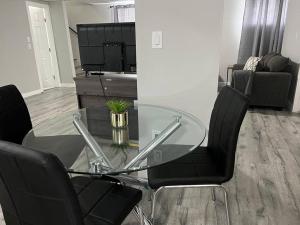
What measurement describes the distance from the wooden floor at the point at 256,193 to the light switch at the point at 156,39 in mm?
1195

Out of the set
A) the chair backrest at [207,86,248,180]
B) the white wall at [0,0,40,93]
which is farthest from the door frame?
the chair backrest at [207,86,248,180]

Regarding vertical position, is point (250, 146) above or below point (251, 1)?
below

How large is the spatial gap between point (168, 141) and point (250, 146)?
5.08ft

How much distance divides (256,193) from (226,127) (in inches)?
35.1

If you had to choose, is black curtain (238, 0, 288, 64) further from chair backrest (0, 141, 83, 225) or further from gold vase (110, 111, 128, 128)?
chair backrest (0, 141, 83, 225)

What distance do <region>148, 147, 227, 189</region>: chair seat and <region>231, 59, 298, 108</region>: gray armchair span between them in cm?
264

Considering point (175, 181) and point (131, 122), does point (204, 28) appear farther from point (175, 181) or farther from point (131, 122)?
point (175, 181)

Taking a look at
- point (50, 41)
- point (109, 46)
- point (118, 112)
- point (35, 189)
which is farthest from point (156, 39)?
point (50, 41)

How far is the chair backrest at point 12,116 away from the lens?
5.19 feet

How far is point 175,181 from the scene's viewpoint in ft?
4.35

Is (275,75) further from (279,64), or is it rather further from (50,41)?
(50,41)

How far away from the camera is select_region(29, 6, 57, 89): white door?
557cm

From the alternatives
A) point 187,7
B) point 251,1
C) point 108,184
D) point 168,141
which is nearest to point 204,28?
point 187,7

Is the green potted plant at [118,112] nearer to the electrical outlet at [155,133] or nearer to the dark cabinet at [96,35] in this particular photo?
the electrical outlet at [155,133]
